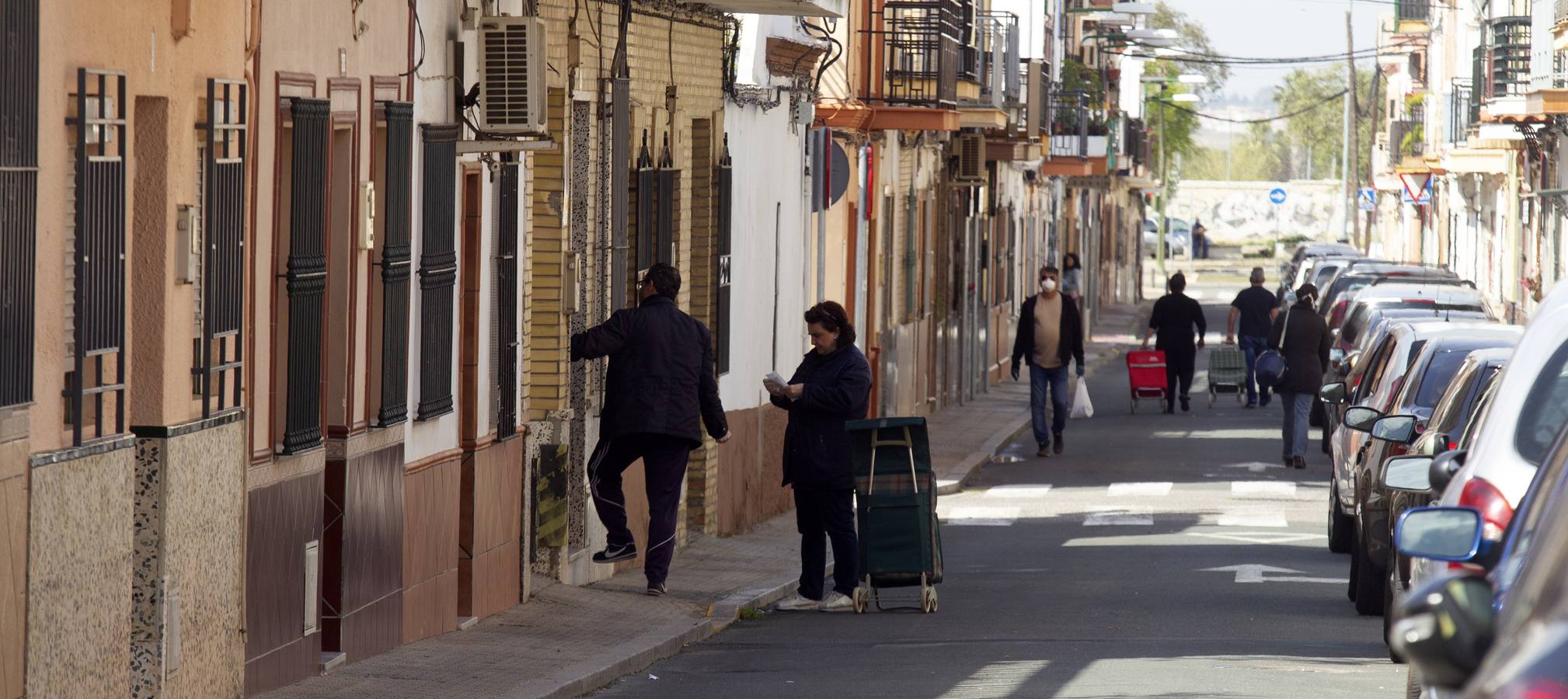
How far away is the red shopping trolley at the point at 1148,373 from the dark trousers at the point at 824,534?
17.7 meters

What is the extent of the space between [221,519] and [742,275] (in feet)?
32.9

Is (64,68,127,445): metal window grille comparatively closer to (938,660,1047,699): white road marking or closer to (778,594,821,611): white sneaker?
(938,660,1047,699): white road marking

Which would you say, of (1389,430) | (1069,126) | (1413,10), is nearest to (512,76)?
(1389,430)

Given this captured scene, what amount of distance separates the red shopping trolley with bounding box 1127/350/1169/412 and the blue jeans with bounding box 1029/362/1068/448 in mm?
5273

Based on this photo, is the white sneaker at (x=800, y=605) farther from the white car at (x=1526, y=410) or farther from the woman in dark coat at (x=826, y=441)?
the white car at (x=1526, y=410)

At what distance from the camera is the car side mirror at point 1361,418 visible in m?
13.5

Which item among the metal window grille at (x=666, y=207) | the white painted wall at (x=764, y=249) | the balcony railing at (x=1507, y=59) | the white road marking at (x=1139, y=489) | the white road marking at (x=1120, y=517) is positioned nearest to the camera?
the metal window grille at (x=666, y=207)

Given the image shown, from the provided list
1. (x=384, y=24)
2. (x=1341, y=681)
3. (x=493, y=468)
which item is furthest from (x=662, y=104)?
(x=1341, y=681)

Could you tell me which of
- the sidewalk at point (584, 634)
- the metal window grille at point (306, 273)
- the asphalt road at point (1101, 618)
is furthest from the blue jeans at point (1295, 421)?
the metal window grille at point (306, 273)

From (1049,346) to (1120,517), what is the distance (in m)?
5.84

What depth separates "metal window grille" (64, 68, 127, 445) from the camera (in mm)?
8047

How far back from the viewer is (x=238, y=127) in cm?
937

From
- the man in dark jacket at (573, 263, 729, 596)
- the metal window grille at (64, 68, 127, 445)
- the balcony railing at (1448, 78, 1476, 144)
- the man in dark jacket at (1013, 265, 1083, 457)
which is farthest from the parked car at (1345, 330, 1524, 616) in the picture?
the balcony railing at (1448, 78, 1476, 144)

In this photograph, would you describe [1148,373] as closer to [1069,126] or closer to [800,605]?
[800,605]
